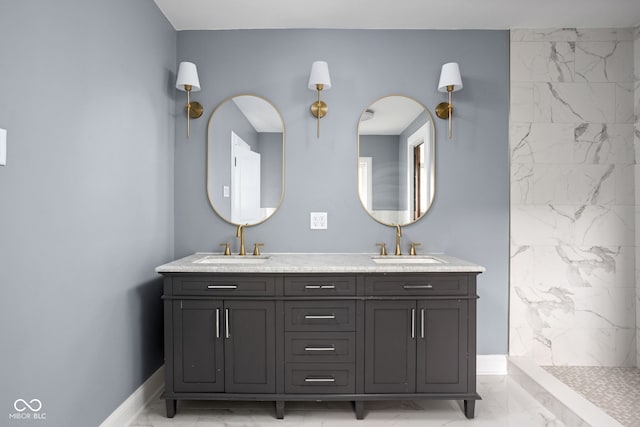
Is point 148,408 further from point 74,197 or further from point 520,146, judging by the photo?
point 520,146

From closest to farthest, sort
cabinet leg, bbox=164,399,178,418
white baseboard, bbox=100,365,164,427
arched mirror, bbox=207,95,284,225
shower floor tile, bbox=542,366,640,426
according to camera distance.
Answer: white baseboard, bbox=100,365,164,427, shower floor tile, bbox=542,366,640,426, cabinet leg, bbox=164,399,178,418, arched mirror, bbox=207,95,284,225

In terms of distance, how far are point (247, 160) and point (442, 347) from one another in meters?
1.75

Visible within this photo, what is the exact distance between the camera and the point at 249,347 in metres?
2.36

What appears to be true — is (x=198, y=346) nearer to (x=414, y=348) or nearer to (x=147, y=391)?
(x=147, y=391)

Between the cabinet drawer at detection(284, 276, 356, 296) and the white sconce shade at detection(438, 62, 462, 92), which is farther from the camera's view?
the white sconce shade at detection(438, 62, 462, 92)

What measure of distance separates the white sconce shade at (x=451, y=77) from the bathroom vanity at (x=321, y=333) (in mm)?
1255

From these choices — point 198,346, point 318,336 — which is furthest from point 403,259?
point 198,346

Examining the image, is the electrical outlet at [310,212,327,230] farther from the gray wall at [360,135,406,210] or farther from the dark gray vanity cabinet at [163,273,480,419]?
the dark gray vanity cabinet at [163,273,480,419]

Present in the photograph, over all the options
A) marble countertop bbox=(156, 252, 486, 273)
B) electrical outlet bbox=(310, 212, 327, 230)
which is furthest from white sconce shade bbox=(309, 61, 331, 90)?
marble countertop bbox=(156, 252, 486, 273)

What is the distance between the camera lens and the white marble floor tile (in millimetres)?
2344

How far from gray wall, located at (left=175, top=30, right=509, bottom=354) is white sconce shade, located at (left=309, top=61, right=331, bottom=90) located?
174 mm

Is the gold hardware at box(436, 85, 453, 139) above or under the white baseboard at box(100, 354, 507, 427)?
above

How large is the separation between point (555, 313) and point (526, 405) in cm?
76

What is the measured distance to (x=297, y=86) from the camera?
2998 mm
